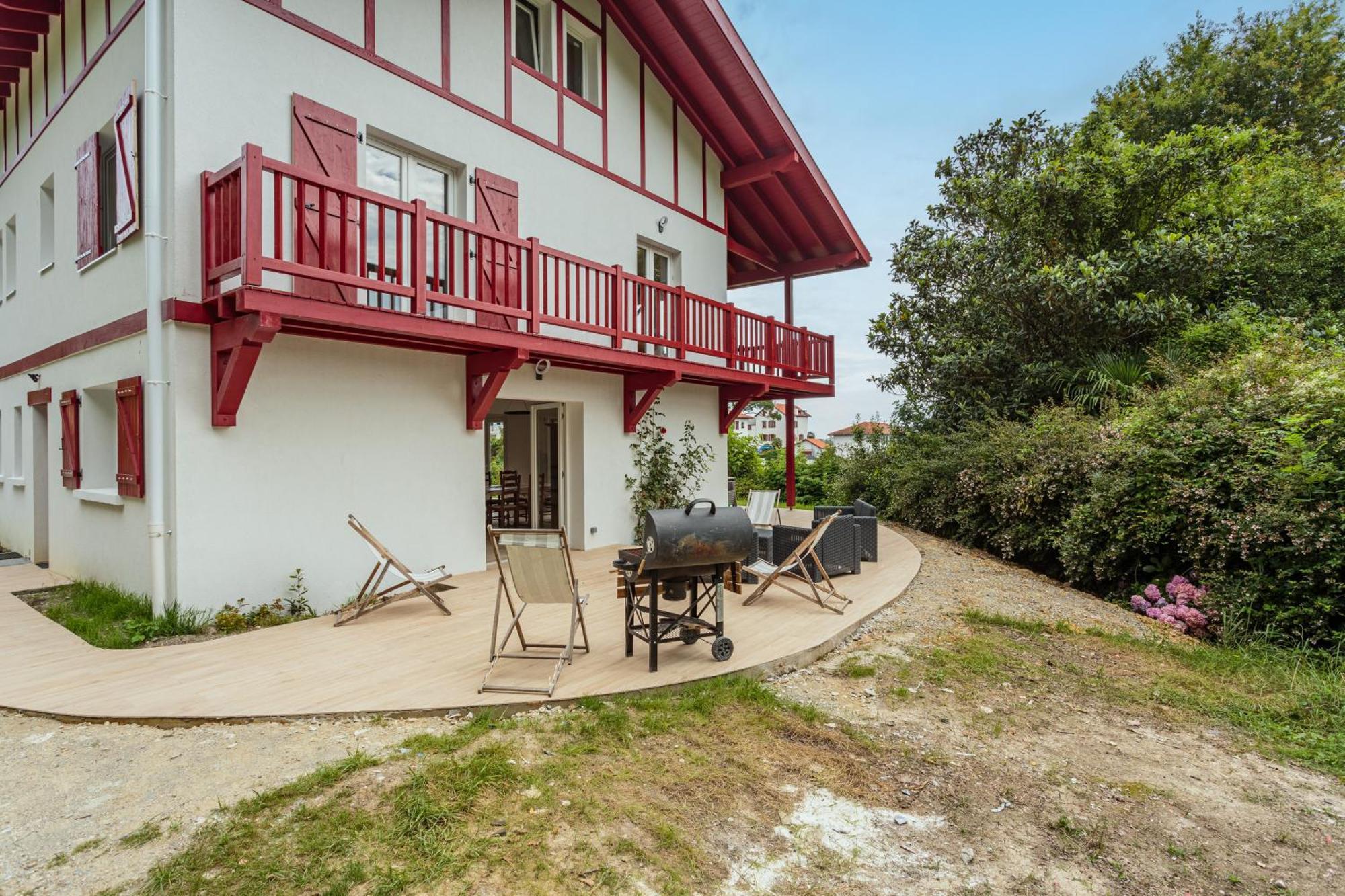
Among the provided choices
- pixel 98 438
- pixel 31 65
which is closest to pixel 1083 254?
pixel 98 438

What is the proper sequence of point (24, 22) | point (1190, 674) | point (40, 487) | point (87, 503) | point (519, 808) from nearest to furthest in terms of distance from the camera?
point (519, 808) < point (1190, 674) < point (87, 503) < point (24, 22) < point (40, 487)

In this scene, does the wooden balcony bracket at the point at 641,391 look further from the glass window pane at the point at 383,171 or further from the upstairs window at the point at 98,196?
the upstairs window at the point at 98,196

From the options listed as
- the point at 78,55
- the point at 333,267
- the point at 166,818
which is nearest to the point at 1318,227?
the point at 333,267

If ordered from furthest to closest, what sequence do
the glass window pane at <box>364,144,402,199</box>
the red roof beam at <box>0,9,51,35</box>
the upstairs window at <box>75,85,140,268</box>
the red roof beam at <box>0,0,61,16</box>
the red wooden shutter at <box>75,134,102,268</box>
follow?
the red roof beam at <box>0,9,51,35</box>, the red roof beam at <box>0,0,61,16</box>, the glass window pane at <box>364,144,402,199</box>, the red wooden shutter at <box>75,134,102,268</box>, the upstairs window at <box>75,85,140,268</box>

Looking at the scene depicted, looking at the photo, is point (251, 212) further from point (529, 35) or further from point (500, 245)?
point (529, 35)

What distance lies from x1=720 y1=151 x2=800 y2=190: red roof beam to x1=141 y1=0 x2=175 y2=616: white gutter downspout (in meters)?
8.58

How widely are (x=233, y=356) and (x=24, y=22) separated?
262 inches

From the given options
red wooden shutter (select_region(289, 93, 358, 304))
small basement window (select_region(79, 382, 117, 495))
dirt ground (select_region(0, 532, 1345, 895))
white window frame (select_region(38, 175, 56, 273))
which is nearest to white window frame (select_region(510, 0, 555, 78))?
red wooden shutter (select_region(289, 93, 358, 304))

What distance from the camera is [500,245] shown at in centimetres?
762

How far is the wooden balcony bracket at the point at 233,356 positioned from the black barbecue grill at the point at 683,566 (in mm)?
3261

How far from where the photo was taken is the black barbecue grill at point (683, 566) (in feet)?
13.8

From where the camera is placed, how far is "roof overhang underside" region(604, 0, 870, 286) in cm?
991

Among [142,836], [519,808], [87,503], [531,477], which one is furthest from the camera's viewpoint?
[531,477]

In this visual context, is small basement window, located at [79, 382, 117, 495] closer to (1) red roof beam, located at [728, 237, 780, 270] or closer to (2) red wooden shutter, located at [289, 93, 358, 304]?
(2) red wooden shutter, located at [289, 93, 358, 304]
